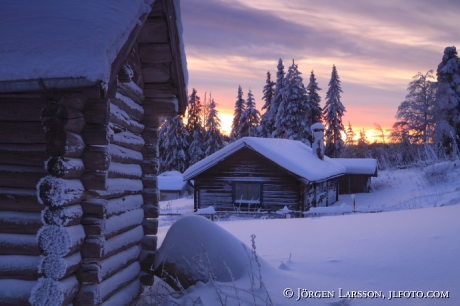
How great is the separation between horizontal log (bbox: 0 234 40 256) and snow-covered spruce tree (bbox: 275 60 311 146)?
123 ft

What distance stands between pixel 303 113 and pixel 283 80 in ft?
15.9

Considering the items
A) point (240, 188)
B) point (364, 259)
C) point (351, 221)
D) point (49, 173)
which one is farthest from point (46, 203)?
point (240, 188)

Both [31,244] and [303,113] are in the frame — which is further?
[303,113]

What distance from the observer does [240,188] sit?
69.4ft

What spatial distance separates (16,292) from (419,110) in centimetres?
4482

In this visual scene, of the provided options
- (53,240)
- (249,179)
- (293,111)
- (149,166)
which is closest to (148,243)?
(149,166)

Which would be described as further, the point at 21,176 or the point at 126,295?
the point at 126,295

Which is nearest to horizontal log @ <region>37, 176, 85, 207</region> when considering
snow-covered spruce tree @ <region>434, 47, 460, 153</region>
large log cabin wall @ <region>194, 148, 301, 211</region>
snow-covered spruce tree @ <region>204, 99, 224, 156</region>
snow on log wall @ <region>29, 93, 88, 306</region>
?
snow on log wall @ <region>29, 93, 88, 306</region>

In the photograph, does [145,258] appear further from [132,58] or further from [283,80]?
[283,80]

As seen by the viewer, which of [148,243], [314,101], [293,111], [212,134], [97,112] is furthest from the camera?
[212,134]

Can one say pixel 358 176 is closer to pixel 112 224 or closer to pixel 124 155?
pixel 124 155

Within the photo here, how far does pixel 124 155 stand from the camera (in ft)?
18.4

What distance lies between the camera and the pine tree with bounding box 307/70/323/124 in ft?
152

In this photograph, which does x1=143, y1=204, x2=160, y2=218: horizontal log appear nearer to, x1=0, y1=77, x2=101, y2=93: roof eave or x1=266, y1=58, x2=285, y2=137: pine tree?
x1=0, y1=77, x2=101, y2=93: roof eave
